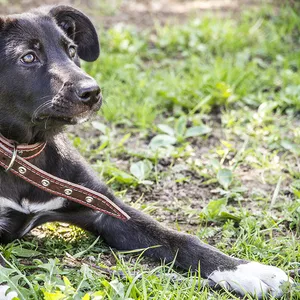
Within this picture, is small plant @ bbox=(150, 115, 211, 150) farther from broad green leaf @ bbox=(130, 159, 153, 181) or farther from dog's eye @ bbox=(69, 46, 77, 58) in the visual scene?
dog's eye @ bbox=(69, 46, 77, 58)

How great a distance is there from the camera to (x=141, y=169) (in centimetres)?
479

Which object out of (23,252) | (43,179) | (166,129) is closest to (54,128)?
(43,179)

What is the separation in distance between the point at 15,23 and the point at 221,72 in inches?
101

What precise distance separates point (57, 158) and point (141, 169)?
36.7 inches

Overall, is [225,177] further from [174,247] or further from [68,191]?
[68,191]

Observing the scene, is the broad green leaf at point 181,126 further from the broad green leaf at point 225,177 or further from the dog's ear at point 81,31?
the dog's ear at point 81,31

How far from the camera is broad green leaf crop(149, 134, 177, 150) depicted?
5.18 meters

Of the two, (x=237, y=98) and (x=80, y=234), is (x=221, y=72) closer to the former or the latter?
(x=237, y=98)

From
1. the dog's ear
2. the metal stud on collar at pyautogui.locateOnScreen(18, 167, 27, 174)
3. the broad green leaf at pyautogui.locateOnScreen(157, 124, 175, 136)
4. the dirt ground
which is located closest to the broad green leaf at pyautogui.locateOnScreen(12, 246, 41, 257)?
the metal stud on collar at pyautogui.locateOnScreen(18, 167, 27, 174)

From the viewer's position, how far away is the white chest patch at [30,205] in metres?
3.77

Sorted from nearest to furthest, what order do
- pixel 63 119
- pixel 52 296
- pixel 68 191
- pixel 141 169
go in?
pixel 52 296 → pixel 63 119 → pixel 68 191 → pixel 141 169

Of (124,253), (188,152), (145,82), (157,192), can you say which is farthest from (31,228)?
(145,82)

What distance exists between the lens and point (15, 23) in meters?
3.86

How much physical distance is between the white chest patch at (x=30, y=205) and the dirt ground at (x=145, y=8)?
3.95 m
